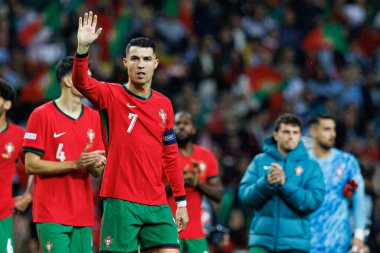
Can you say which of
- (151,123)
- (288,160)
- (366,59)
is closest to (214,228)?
(288,160)

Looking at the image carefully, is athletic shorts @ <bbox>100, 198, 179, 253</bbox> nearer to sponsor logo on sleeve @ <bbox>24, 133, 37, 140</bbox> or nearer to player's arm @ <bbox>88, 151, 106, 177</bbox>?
player's arm @ <bbox>88, 151, 106, 177</bbox>

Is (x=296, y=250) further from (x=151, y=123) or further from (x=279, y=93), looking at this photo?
→ (x=279, y=93)

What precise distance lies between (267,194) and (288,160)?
0.49 meters

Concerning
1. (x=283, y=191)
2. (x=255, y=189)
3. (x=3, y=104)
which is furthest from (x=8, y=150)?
(x=283, y=191)

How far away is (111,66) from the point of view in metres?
17.0

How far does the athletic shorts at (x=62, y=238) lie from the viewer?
838 centimetres

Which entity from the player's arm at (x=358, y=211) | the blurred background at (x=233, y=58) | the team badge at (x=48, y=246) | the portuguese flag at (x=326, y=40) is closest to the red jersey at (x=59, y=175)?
the team badge at (x=48, y=246)

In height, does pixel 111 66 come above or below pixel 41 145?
above

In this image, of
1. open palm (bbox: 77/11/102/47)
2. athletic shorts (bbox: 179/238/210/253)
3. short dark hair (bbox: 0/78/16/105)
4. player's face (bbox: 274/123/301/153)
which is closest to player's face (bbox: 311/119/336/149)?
player's face (bbox: 274/123/301/153)

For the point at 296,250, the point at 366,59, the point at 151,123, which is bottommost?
the point at 296,250

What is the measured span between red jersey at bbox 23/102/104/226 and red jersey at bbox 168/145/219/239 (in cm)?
154

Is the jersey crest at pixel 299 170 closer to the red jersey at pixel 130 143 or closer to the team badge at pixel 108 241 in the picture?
the red jersey at pixel 130 143

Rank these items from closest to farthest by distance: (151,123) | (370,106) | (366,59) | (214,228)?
(151,123)
(214,228)
(370,106)
(366,59)

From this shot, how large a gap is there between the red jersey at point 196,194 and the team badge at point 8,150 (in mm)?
1728
